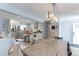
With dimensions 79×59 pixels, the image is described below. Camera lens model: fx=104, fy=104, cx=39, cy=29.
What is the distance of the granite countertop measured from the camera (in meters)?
1.54

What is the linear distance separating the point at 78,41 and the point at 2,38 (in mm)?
1148

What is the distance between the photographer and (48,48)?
5.28 ft

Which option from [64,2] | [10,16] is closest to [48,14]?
[64,2]

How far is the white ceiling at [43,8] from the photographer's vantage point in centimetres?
154

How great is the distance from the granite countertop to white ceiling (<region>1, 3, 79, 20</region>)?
43 cm

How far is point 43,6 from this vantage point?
5.09 feet

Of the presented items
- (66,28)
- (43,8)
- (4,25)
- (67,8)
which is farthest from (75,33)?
(4,25)

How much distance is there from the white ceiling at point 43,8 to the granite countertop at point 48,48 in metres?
0.43

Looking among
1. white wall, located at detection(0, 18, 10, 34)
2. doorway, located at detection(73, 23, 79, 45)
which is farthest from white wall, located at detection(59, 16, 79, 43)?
white wall, located at detection(0, 18, 10, 34)

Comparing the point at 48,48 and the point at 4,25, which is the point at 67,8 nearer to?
the point at 48,48

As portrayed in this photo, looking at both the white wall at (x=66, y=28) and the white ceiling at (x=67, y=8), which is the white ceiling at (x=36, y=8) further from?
the white wall at (x=66, y=28)

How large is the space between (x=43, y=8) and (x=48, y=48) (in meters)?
0.62

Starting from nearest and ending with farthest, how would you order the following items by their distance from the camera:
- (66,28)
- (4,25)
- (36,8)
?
(4,25)
(36,8)
(66,28)

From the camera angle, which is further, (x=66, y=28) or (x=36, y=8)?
(x=66, y=28)
